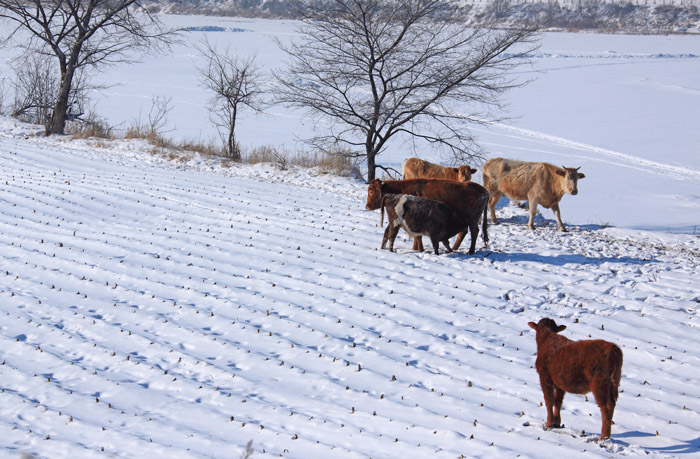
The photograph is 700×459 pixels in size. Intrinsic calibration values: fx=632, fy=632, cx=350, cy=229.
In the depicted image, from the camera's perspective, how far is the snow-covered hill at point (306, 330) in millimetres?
5484

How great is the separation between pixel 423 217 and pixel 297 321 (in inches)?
125

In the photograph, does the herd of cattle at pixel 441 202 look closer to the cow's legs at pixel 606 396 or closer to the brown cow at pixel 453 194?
the brown cow at pixel 453 194

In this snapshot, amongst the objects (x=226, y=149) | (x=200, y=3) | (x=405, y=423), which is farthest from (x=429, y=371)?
(x=200, y=3)

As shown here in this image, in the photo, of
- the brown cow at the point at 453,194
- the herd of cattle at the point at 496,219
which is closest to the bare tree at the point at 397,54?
the herd of cattle at the point at 496,219

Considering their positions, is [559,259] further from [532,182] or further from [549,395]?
[549,395]

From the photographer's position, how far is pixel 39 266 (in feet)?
30.7

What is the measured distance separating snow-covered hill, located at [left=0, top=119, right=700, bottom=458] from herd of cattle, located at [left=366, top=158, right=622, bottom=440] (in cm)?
40

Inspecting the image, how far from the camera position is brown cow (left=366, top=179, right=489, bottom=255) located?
35.3 ft

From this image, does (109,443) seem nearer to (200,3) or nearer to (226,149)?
(226,149)

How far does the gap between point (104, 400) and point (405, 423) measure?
281cm

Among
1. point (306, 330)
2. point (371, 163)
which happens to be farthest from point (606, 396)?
point (371, 163)

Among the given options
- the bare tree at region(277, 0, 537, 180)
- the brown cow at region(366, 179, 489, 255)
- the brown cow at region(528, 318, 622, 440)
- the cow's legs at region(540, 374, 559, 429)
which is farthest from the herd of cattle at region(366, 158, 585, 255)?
the cow's legs at region(540, 374, 559, 429)

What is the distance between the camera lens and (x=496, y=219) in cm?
1366

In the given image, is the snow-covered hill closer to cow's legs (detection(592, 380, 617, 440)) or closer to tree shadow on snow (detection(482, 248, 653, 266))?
tree shadow on snow (detection(482, 248, 653, 266))
